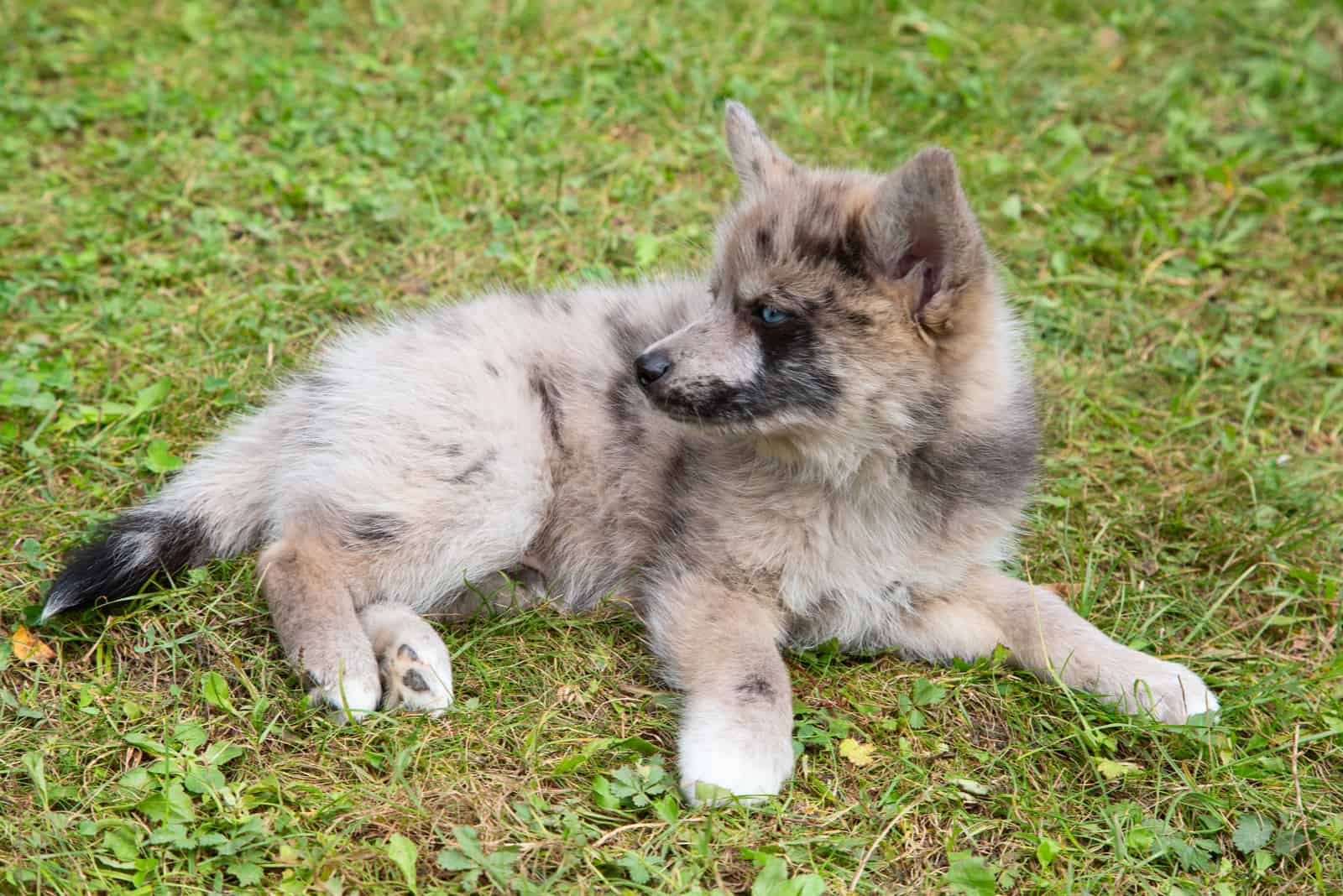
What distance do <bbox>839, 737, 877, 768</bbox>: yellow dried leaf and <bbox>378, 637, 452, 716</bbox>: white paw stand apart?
0.93 metres

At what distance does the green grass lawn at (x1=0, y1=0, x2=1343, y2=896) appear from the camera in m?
2.56

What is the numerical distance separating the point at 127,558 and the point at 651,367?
140cm

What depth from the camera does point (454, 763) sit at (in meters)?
2.71

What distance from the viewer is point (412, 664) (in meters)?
2.89

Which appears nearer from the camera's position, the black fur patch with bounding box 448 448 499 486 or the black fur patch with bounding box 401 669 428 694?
the black fur patch with bounding box 401 669 428 694

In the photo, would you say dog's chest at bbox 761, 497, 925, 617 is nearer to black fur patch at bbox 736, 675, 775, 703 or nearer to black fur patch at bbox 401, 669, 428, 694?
black fur patch at bbox 736, 675, 775, 703

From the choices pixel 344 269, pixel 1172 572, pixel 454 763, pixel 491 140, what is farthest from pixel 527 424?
pixel 491 140

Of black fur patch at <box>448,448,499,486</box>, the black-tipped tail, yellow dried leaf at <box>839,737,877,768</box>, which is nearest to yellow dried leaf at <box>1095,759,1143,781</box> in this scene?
yellow dried leaf at <box>839,737,877,768</box>

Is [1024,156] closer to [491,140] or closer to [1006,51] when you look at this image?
[1006,51]

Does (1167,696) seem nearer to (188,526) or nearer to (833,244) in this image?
(833,244)

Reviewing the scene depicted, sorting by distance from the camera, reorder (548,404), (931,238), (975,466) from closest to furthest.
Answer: (931,238) → (975,466) → (548,404)

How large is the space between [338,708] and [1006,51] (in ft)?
14.6

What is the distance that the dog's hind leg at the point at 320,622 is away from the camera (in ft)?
9.28

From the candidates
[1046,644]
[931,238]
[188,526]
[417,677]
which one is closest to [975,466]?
[1046,644]
